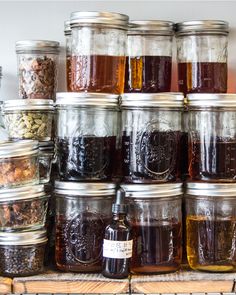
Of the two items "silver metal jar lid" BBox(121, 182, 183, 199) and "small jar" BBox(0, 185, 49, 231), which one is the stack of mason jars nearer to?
"small jar" BBox(0, 185, 49, 231)

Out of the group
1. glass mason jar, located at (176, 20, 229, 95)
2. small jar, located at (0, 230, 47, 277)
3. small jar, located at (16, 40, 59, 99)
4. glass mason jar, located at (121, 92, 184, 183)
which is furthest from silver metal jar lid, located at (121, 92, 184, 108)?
small jar, located at (0, 230, 47, 277)

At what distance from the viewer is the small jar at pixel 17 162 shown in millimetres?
1306

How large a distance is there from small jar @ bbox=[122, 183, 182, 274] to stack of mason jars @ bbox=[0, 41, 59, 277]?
0.18 m

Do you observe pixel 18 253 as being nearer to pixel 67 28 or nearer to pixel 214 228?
pixel 214 228

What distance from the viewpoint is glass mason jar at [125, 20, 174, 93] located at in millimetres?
1417

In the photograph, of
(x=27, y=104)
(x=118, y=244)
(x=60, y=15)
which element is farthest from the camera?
(x=60, y=15)

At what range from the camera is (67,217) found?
4.45ft

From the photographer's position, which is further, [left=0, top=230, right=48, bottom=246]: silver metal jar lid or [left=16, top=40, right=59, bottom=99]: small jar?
[left=16, top=40, right=59, bottom=99]: small jar

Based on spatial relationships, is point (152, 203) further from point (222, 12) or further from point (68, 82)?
point (222, 12)

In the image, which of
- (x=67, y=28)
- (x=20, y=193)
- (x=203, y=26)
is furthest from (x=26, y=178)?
(x=203, y=26)

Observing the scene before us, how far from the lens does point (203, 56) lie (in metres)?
1.44

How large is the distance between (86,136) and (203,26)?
0.35m

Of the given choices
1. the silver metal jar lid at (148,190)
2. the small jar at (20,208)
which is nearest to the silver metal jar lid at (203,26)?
the silver metal jar lid at (148,190)

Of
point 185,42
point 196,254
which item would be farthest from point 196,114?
point 196,254
